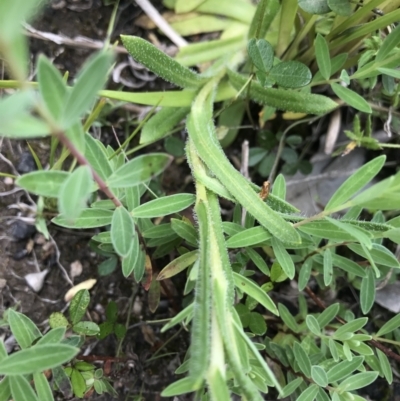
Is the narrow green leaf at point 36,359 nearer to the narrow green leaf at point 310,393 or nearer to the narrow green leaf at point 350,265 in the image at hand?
the narrow green leaf at point 310,393

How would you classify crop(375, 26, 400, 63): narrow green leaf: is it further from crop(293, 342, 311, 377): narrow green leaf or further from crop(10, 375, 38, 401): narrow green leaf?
crop(10, 375, 38, 401): narrow green leaf

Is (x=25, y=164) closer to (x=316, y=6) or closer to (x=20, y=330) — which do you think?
(x=20, y=330)

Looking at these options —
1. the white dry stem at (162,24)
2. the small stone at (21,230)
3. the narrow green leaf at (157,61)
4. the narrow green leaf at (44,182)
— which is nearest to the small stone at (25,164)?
the small stone at (21,230)

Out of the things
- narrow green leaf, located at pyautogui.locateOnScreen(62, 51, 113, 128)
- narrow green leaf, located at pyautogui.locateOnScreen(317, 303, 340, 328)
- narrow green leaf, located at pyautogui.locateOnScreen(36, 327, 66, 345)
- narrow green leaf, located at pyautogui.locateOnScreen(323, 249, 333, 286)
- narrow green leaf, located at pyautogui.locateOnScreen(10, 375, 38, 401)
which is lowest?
narrow green leaf, located at pyautogui.locateOnScreen(317, 303, 340, 328)

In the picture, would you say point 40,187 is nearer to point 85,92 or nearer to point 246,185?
point 85,92

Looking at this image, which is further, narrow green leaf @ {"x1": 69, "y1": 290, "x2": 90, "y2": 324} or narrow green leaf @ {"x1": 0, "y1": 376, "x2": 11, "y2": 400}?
Result: narrow green leaf @ {"x1": 69, "y1": 290, "x2": 90, "y2": 324}

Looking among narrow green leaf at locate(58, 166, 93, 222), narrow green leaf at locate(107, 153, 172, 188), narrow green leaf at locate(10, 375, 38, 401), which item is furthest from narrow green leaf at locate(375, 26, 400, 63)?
narrow green leaf at locate(10, 375, 38, 401)

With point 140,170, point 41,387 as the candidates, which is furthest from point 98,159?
point 41,387
